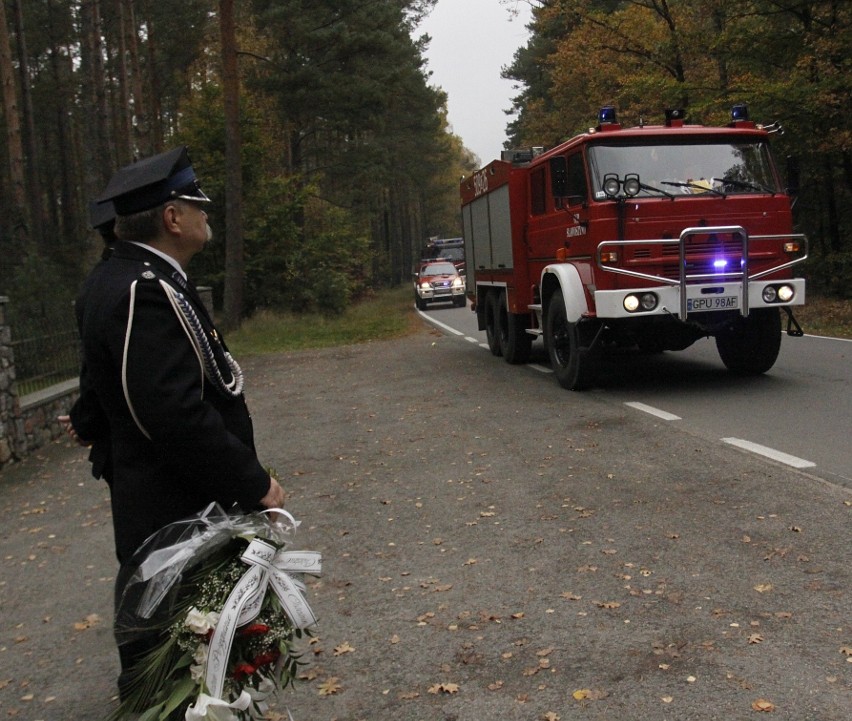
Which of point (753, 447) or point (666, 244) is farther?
point (666, 244)

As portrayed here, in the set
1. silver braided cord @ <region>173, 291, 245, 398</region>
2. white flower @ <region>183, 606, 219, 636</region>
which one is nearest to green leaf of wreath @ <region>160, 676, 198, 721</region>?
white flower @ <region>183, 606, 219, 636</region>

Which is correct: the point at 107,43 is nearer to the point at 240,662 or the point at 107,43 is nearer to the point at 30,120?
the point at 30,120

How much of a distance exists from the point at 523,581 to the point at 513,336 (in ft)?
30.3

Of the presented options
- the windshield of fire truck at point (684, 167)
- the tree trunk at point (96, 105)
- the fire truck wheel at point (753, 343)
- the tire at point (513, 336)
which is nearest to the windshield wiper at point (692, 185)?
the windshield of fire truck at point (684, 167)

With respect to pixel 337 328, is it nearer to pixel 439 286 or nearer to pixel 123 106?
pixel 123 106

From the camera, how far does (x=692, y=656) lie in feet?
12.5

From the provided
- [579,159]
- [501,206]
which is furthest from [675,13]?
[579,159]

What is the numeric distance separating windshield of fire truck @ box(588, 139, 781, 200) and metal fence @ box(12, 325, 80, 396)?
6.09 metres

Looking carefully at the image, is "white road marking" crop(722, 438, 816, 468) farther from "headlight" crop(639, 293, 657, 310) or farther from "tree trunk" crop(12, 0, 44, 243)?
"tree trunk" crop(12, 0, 44, 243)

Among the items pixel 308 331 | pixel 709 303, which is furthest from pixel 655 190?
pixel 308 331

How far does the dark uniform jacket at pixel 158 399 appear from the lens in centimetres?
261

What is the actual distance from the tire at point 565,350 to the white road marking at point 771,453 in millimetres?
3119

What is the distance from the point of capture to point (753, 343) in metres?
11.3

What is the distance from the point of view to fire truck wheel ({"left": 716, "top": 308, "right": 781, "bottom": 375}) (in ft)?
35.7
